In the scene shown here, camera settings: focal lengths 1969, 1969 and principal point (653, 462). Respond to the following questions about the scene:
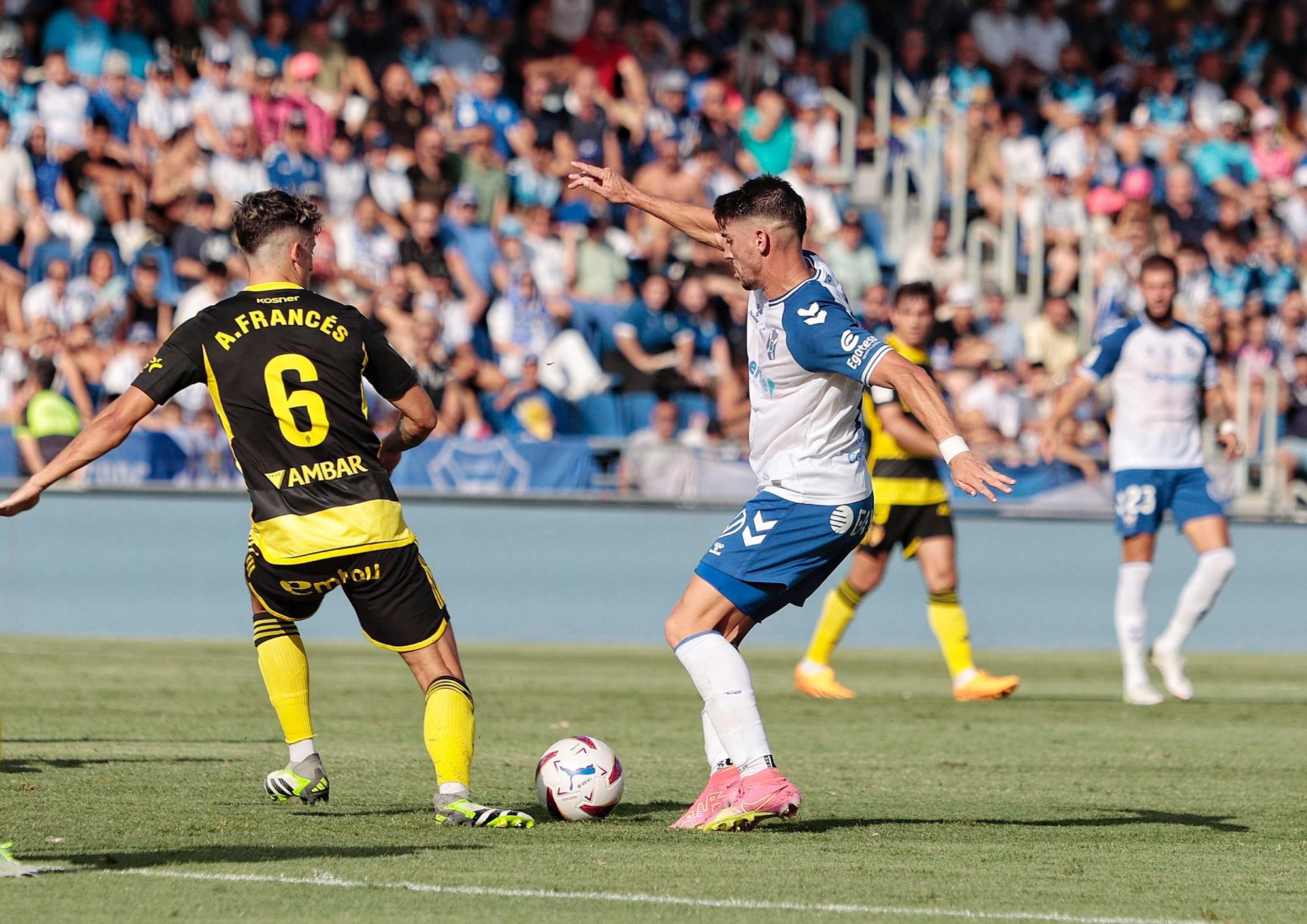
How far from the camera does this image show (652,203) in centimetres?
763

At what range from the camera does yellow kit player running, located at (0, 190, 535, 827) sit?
675cm

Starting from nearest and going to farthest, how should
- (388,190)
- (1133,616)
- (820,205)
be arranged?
(1133,616)
(388,190)
(820,205)

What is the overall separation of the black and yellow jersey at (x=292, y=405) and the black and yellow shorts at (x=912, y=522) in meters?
6.03

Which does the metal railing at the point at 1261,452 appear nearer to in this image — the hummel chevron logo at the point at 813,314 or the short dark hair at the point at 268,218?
the hummel chevron logo at the point at 813,314

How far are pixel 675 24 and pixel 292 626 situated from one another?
1819cm

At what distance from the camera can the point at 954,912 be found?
5258 mm

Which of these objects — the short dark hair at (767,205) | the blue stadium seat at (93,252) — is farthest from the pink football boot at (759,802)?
the blue stadium seat at (93,252)

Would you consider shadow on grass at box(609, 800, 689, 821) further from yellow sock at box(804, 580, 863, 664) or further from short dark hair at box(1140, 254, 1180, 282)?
short dark hair at box(1140, 254, 1180, 282)

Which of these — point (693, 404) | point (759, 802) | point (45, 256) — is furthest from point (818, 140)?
point (759, 802)

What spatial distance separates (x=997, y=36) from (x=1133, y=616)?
14.7 meters

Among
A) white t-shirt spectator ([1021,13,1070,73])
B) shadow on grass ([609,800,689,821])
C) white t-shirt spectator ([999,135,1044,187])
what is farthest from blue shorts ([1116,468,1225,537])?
white t-shirt spectator ([1021,13,1070,73])

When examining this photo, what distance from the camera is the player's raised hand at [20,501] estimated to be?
6418 millimetres

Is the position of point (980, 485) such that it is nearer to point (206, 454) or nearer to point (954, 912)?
point (954, 912)

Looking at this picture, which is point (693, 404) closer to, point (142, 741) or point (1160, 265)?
point (1160, 265)
